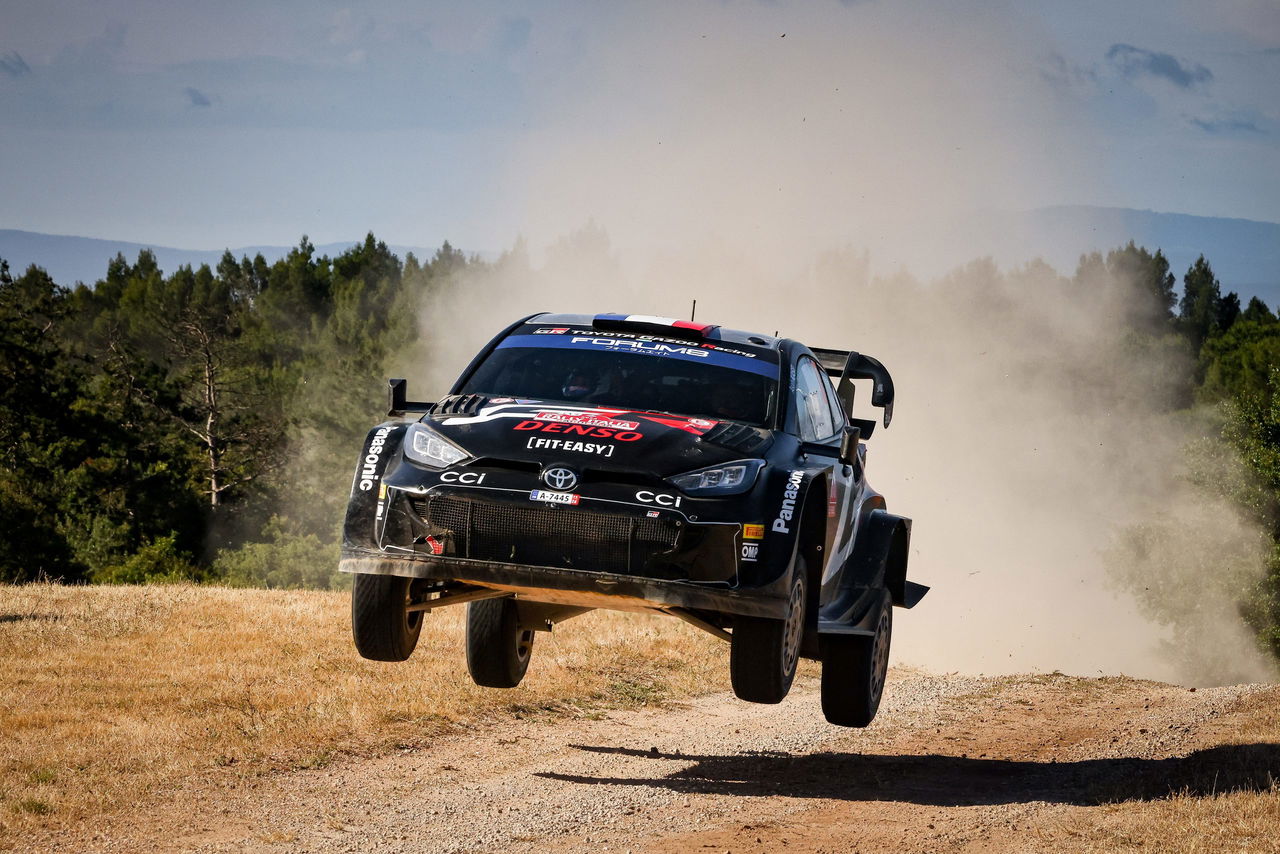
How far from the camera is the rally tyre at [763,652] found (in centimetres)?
773

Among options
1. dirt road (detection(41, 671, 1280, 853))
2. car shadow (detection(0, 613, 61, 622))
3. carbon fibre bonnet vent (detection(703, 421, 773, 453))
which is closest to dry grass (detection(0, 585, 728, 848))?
car shadow (detection(0, 613, 61, 622))

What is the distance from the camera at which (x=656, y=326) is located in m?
9.10

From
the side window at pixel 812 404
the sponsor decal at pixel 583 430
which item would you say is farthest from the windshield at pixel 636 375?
the sponsor decal at pixel 583 430

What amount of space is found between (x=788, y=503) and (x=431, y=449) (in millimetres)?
1910

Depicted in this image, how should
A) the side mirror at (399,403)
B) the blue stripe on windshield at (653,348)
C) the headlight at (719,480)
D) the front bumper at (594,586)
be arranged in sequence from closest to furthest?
the front bumper at (594,586) < the headlight at (719,480) < the side mirror at (399,403) < the blue stripe on windshield at (653,348)

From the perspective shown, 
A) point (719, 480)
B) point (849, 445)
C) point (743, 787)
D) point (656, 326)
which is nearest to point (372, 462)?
point (719, 480)

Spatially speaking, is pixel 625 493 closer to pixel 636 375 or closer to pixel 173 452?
pixel 636 375

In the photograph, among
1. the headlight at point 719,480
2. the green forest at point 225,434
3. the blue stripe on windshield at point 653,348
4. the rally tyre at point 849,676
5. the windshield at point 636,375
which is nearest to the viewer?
the headlight at point 719,480

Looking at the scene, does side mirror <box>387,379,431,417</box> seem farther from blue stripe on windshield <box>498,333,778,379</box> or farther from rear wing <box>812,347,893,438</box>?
rear wing <box>812,347,893,438</box>

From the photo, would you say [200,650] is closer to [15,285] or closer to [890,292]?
[15,285]

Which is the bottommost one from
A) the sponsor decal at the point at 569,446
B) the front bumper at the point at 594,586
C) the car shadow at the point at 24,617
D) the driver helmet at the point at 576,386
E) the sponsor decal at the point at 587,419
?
the car shadow at the point at 24,617

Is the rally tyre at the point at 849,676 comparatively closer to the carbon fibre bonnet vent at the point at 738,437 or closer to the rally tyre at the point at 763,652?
the rally tyre at the point at 763,652

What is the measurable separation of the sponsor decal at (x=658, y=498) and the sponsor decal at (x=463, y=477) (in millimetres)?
827

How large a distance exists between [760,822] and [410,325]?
241ft
